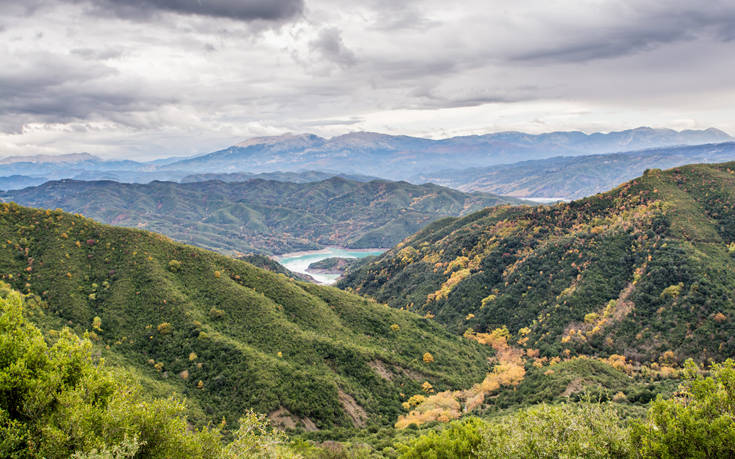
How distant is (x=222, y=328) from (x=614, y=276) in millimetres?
97637

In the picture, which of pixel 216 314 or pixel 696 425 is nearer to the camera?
pixel 696 425

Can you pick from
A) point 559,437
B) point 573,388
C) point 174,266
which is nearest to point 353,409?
point 573,388

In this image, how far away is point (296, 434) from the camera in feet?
176

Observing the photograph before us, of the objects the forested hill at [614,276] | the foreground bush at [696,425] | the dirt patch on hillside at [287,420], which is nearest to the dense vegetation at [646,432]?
the foreground bush at [696,425]

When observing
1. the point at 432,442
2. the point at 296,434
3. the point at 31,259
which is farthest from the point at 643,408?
the point at 31,259

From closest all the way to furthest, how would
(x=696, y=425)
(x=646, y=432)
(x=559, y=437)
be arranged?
(x=696, y=425), (x=646, y=432), (x=559, y=437)

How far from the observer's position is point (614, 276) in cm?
9775

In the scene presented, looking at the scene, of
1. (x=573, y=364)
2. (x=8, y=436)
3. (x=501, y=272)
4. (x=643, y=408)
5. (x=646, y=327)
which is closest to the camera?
(x=8, y=436)

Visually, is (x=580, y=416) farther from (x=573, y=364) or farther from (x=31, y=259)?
(x=31, y=259)

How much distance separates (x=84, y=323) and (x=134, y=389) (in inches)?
1943

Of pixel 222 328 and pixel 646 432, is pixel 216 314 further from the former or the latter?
pixel 646 432

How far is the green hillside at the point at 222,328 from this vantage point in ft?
197

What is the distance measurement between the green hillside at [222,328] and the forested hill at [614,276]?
71.1 ft

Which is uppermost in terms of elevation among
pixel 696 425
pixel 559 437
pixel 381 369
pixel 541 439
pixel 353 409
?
pixel 696 425
